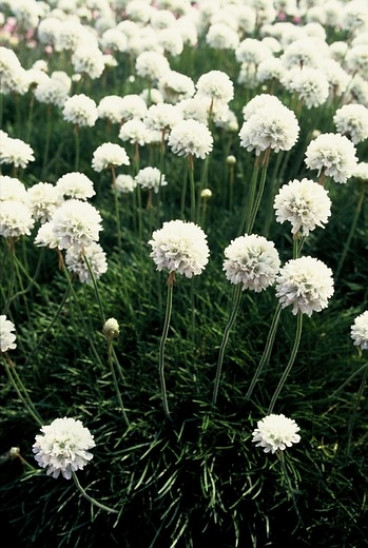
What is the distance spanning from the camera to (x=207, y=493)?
3.34 meters

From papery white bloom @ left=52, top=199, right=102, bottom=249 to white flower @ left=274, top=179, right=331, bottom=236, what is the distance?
2.56ft

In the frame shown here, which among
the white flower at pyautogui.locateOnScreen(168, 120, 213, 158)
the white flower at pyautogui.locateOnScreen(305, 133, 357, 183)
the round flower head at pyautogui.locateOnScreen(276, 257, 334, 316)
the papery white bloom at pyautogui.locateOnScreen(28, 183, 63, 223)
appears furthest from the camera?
the papery white bloom at pyautogui.locateOnScreen(28, 183, 63, 223)

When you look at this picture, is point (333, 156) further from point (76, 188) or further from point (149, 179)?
point (149, 179)

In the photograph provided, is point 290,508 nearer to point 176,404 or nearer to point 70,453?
point 176,404

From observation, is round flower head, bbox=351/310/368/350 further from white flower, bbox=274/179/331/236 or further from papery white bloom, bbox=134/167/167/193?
papery white bloom, bbox=134/167/167/193

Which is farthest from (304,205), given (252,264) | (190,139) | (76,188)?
(76,188)

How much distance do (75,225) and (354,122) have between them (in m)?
1.80

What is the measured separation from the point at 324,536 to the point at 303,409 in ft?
2.05

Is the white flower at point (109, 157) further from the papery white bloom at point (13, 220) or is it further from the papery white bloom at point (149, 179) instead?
the papery white bloom at point (13, 220)

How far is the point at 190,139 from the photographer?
10.8ft

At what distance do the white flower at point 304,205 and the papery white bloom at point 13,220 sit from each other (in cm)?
117

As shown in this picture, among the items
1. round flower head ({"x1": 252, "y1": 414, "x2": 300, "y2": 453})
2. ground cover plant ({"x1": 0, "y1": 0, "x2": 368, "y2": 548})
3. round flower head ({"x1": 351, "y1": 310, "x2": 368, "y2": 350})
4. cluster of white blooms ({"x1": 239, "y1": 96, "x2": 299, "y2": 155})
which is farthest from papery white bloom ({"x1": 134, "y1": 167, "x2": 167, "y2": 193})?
round flower head ({"x1": 252, "y1": 414, "x2": 300, "y2": 453})

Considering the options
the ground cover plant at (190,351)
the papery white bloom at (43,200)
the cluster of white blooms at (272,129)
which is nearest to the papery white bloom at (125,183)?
the ground cover plant at (190,351)

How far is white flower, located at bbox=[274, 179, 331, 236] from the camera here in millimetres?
2713
